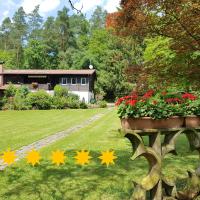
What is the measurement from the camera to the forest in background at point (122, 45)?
7.01 metres

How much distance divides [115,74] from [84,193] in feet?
156

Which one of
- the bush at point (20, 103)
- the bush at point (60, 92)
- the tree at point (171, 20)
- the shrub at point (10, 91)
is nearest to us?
the tree at point (171, 20)

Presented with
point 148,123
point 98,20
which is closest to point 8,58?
point 98,20

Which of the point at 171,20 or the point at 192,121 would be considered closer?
the point at 192,121

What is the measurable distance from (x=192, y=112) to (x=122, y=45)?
5075 cm

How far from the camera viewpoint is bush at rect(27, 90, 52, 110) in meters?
38.4

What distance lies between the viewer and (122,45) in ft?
182

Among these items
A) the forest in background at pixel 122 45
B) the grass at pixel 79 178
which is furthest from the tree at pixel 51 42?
the grass at pixel 79 178

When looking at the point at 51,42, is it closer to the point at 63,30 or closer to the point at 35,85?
the point at 63,30

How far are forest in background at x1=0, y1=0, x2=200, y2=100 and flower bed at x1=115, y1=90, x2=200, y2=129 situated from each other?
1412 millimetres

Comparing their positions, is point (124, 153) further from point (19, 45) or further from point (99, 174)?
point (19, 45)

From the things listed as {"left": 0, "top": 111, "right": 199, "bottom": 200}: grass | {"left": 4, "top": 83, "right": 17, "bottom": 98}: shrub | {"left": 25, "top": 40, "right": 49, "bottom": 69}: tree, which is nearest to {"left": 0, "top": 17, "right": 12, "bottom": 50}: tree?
{"left": 25, "top": 40, "right": 49, "bottom": 69}: tree

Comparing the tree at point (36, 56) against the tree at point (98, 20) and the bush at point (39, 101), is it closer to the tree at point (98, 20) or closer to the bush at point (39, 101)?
the tree at point (98, 20)

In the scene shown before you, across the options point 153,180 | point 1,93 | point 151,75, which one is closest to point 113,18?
point 151,75
